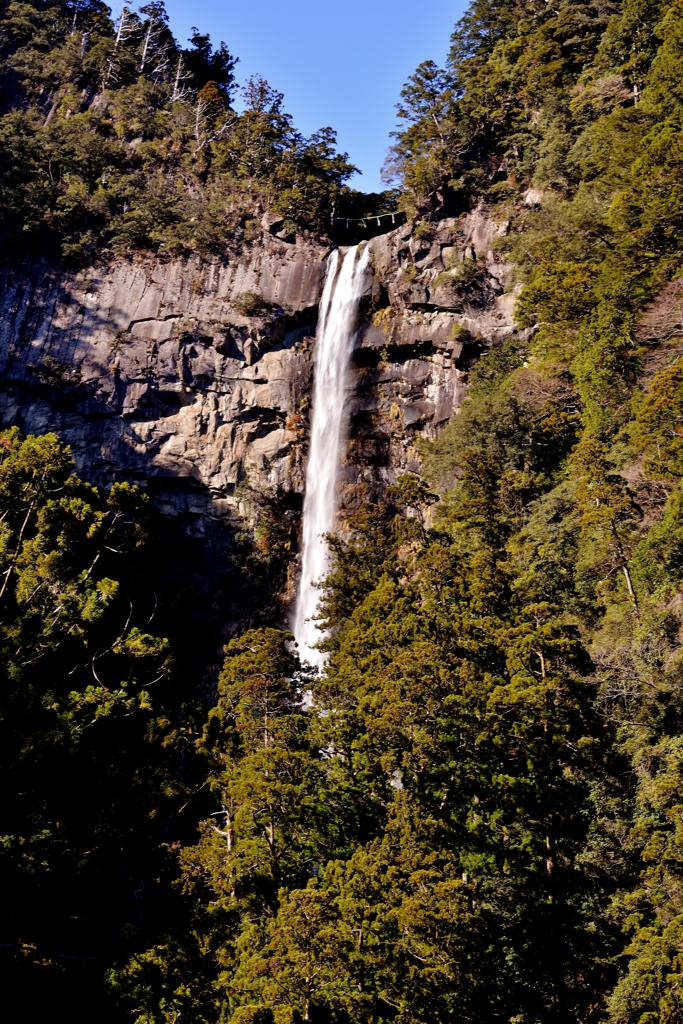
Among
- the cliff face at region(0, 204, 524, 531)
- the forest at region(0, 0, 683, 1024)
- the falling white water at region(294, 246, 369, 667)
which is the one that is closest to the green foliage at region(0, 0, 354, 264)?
the cliff face at region(0, 204, 524, 531)

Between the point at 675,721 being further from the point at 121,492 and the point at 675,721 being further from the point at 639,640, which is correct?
the point at 121,492

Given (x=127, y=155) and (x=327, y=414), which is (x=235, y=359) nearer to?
(x=327, y=414)

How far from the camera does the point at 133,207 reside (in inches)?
1435

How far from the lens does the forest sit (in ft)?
42.0

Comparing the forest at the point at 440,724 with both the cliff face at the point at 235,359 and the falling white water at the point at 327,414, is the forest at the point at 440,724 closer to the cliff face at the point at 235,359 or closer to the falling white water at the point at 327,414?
the cliff face at the point at 235,359

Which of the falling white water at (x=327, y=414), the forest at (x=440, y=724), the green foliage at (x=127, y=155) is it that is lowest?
the forest at (x=440, y=724)

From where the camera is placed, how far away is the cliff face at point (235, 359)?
31.3 metres

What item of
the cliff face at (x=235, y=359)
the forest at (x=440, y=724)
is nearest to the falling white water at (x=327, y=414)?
the cliff face at (x=235, y=359)

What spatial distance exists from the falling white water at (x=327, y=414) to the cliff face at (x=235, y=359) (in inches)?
18.0

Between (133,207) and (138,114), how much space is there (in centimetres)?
674

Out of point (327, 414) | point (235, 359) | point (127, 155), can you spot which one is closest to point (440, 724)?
point (327, 414)

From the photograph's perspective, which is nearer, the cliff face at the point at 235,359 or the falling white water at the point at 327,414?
the falling white water at the point at 327,414

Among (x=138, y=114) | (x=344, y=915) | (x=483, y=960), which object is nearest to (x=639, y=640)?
(x=483, y=960)

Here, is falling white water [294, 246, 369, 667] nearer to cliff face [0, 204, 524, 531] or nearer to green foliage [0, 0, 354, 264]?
cliff face [0, 204, 524, 531]
